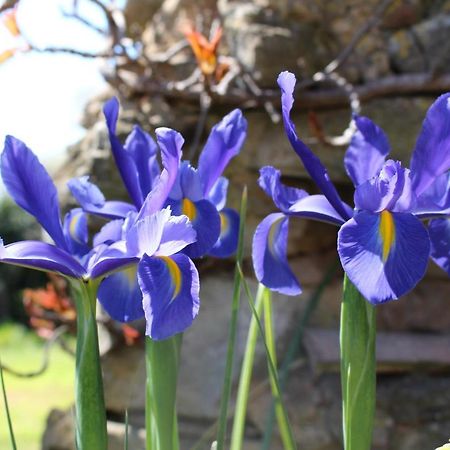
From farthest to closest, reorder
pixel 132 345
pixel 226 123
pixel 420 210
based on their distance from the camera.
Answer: pixel 132 345, pixel 226 123, pixel 420 210

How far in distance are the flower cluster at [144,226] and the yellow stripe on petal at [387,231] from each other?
20 centimetres

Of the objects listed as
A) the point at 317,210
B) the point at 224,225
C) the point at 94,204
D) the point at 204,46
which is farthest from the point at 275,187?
the point at 204,46

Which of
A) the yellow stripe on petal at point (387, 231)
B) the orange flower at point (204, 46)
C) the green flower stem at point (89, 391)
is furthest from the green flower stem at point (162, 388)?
the orange flower at point (204, 46)

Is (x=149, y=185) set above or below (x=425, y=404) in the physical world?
above

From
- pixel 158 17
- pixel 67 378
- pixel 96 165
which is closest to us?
pixel 96 165

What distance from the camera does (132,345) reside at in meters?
2.17

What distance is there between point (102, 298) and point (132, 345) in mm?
1148

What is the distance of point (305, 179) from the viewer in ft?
6.89

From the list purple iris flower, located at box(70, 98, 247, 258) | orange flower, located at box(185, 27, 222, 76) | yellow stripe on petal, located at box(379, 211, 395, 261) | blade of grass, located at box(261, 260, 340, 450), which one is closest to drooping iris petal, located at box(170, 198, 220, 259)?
purple iris flower, located at box(70, 98, 247, 258)

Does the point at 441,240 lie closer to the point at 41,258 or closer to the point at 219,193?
the point at 219,193

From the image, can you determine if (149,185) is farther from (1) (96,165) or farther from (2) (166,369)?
(1) (96,165)

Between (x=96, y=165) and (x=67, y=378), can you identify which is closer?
(x=96, y=165)

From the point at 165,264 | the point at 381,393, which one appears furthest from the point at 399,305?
the point at 165,264

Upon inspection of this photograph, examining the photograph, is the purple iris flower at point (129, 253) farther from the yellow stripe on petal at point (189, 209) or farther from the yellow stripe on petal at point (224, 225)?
the yellow stripe on petal at point (224, 225)
